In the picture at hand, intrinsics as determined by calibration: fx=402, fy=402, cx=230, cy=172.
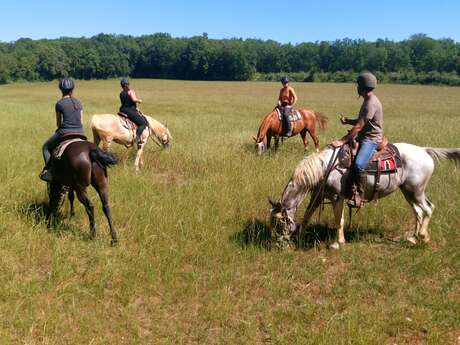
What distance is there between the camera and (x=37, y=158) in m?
10.7

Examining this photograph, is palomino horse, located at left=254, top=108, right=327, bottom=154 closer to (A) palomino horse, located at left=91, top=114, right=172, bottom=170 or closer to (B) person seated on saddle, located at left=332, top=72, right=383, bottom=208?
(A) palomino horse, located at left=91, top=114, right=172, bottom=170

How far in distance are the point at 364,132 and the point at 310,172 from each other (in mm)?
1109

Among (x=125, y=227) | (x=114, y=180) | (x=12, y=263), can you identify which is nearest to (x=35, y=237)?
(x=12, y=263)

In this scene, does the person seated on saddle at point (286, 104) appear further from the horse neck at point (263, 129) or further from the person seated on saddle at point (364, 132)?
the person seated on saddle at point (364, 132)

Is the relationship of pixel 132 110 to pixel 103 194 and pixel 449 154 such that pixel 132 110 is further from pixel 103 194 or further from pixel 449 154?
pixel 449 154

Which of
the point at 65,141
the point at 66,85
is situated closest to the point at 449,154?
the point at 65,141

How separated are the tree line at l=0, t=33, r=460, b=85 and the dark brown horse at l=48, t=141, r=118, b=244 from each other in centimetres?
9298

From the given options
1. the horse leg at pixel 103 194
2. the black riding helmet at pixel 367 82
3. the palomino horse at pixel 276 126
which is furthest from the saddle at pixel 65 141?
the palomino horse at pixel 276 126

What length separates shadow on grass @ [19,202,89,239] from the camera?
6691mm

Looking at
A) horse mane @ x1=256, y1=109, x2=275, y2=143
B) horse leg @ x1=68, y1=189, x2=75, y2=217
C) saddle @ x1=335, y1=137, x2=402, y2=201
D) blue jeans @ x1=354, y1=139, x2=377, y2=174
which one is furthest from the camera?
horse mane @ x1=256, y1=109, x2=275, y2=143

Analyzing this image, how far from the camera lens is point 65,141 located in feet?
22.3

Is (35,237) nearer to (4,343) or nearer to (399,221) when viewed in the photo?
(4,343)

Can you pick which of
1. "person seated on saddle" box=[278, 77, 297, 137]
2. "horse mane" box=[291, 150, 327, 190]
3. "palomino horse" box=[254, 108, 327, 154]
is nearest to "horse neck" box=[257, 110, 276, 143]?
"palomino horse" box=[254, 108, 327, 154]

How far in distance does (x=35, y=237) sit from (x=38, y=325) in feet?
6.35
